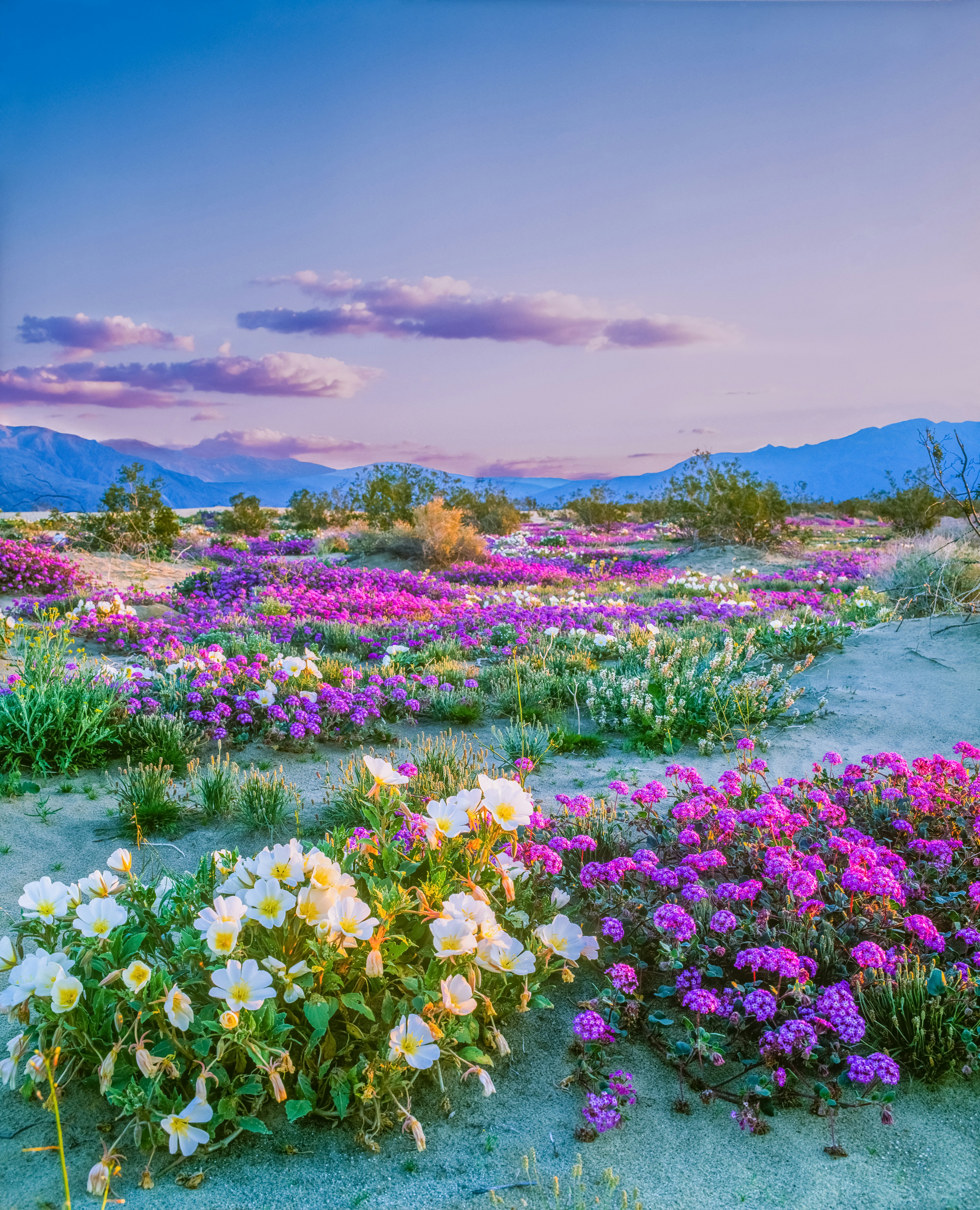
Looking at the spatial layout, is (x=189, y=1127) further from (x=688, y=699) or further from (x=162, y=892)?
(x=688, y=699)

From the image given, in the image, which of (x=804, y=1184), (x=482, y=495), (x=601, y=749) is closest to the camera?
(x=804, y=1184)

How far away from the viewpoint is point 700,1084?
253 centimetres

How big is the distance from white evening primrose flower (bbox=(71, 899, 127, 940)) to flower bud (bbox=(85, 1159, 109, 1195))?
65 cm


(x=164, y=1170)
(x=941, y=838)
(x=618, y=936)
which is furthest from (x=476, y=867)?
(x=941, y=838)

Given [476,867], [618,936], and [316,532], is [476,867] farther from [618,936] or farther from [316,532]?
[316,532]

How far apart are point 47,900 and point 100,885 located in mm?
168

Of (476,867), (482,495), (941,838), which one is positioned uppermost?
(482,495)

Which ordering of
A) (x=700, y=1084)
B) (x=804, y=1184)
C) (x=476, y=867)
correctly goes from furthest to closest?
1. (x=476, y=867)
2. (x=700, y=1084)
3. (x=804, y=1184)

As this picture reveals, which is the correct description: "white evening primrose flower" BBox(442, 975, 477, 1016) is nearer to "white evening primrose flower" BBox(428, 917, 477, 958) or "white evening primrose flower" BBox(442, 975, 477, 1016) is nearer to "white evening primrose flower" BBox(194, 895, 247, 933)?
"white evening primrose flower" BBox(428, 917, 477, 958)

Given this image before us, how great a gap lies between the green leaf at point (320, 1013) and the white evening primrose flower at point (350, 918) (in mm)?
215

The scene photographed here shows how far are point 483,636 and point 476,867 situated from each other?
7386 millimetres

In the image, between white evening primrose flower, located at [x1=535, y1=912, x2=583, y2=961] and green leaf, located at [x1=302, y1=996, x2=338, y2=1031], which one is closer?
green leaf, located at [x1=302, y1=996, x2=338, y2=1031]

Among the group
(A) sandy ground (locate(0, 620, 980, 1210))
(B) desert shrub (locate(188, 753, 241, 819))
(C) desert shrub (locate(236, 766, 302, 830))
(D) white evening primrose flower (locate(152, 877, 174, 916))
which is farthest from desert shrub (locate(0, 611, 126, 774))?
(A) sandy ground (locate(0, 620, 980, 1210))

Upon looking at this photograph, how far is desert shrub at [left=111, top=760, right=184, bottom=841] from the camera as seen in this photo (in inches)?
177
